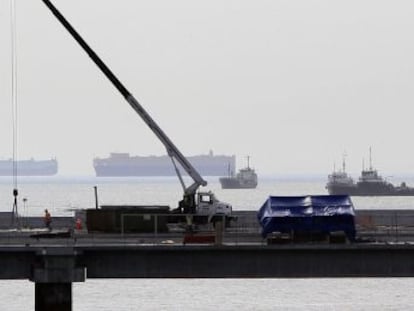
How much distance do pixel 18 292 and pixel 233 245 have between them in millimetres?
48560

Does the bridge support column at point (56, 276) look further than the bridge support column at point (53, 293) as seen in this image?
No

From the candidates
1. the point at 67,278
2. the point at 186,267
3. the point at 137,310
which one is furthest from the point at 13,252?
the point at 137,310

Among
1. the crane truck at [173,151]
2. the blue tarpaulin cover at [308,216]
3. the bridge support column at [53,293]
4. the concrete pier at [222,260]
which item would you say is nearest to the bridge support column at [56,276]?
the bridge support column at [53,293]

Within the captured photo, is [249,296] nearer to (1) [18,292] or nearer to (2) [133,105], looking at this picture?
(1) [18,292]

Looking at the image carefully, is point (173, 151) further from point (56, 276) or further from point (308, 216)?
point (56, 276)

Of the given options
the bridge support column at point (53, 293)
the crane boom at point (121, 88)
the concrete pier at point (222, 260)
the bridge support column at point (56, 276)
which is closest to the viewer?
the bridge support column at point (56, 276)

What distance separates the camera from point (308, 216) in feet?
243

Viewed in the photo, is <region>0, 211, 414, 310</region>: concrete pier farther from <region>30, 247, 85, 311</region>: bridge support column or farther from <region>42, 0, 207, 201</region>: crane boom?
<region>42, 0, 207, 201</region>: crane boom

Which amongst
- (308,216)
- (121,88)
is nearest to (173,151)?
(121,88)

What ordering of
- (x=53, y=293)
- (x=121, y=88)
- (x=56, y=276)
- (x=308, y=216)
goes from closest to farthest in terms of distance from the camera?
(x=56, y=276) < (x=53, y=293) < (x=308, y=216) < (x=121, y=88)

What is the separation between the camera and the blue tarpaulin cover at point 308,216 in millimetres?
73688

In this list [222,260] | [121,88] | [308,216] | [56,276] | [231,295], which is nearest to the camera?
[56,276]

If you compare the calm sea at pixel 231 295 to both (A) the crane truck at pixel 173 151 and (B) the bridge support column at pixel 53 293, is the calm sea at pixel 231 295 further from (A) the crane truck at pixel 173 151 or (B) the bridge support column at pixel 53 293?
(B) the bridge support column at pixel 53 293

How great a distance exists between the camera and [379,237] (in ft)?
247
